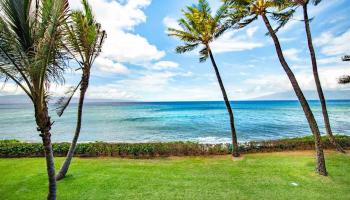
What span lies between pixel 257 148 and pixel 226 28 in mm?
8047

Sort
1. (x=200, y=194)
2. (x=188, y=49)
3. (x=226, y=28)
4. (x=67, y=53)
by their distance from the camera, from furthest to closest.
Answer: (x=188, y=49), (x=226, y=28), (x=200, y=194), (x=67, y=53)

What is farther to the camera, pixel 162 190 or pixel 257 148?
pixel 257 148

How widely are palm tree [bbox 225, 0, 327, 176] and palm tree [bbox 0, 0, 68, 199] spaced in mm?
8576

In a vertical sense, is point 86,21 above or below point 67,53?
above

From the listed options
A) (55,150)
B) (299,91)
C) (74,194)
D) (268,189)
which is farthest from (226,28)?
(55,150)

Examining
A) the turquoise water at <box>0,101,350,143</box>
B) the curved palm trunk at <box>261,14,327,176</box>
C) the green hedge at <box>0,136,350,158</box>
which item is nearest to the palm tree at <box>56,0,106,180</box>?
the green hedge at <box>0,136,350,158</box>

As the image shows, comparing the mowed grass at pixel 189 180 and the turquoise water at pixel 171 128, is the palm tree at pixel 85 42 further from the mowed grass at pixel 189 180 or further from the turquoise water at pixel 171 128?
the turquoise water at pixel 171 128

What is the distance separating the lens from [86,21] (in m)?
9.62

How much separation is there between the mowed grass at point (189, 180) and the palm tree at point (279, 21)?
3.72ft

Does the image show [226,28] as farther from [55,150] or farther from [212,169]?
[55,150]

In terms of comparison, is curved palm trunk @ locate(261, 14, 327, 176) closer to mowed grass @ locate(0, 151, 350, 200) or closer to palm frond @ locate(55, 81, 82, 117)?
mowed grass @ locate(0, 151, 350, 200)

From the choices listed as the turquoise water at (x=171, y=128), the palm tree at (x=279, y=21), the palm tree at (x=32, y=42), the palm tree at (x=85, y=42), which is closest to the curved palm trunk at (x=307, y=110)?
the palm tree at (x=279, y=21)

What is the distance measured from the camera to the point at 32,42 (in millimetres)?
6027

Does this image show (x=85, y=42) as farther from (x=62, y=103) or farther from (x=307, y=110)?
(x=307, y=110)
